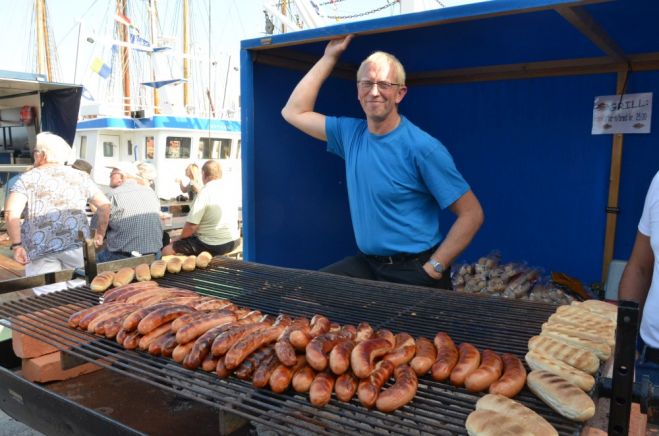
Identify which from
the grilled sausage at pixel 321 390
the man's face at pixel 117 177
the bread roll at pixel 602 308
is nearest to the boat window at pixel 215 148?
the man's face at pixel 117 177

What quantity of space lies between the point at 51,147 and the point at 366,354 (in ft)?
14.3

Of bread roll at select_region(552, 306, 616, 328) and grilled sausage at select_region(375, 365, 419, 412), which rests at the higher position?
bread roll at select_region(552, 306, 616, 328)

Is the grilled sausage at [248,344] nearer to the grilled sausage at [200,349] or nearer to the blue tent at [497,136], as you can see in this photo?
the grilled sausage at [200,349]

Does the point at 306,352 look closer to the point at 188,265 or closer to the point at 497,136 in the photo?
the point at 188,265

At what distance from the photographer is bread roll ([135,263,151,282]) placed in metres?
3.07

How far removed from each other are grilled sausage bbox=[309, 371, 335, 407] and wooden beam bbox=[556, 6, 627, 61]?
2311 millimetres

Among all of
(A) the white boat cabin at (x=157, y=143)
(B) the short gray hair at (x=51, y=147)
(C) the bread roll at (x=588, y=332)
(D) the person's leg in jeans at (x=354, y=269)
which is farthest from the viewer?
(A) the white boat cabin at (x=157, y=143)

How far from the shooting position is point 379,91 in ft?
10.4

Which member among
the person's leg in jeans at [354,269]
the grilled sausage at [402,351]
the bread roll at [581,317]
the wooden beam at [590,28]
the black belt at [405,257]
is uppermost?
the wooden beam at [590,28]

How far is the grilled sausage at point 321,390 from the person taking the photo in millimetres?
1597

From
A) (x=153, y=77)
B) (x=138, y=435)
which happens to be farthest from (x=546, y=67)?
(x=153, y=77)

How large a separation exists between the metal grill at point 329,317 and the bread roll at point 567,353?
3.5 inches

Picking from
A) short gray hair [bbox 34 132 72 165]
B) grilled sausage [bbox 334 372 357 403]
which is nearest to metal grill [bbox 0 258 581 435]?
grilled sausage [bbox 334 372 357 403]

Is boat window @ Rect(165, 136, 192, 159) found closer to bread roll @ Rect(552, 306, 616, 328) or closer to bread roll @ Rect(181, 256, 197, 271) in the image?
bread roll @ Rect(181, 256, 197, 271)
